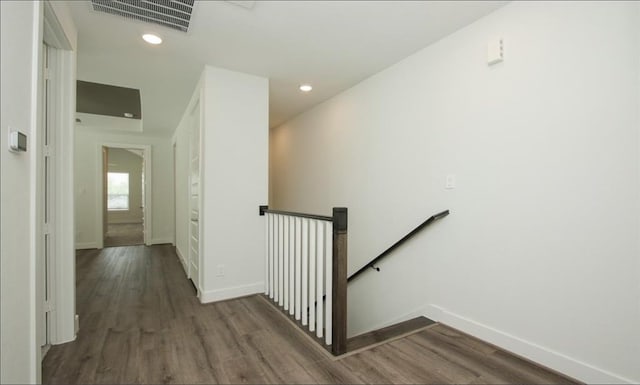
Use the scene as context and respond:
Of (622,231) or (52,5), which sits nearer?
(622,231)

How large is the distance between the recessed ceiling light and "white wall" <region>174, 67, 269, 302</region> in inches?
21.2

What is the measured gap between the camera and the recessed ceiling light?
7.61 feet

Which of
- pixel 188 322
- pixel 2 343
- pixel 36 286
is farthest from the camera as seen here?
pixel 188 322

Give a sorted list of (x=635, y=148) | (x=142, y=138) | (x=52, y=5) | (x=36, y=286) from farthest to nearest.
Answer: (x=142, y=138)
(x=52, y=5)
(x=635, y=148)
(x=36, y=286)

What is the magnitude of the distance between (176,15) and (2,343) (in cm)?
209

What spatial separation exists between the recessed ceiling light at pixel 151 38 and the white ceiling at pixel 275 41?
5 centimetres

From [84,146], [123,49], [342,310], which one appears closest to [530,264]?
[342,310]

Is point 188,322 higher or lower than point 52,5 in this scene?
lower

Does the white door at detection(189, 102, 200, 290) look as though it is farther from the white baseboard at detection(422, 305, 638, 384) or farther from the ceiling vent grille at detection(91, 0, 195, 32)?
the white baseboard at detection(422, 305, 638, 384)

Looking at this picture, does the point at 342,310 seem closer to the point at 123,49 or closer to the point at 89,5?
the point at 89,5

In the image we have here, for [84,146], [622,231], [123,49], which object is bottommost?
[622,231]

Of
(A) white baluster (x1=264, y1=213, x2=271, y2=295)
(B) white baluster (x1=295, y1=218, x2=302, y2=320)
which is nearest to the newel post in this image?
(B) white baluster (x1=295, y1=218, x2=302, y2=320)

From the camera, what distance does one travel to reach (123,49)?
8.32 feet

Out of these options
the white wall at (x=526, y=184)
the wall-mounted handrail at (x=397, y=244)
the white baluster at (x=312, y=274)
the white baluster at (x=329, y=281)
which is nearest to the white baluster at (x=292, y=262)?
the white baluster at (x=312, y=274)
